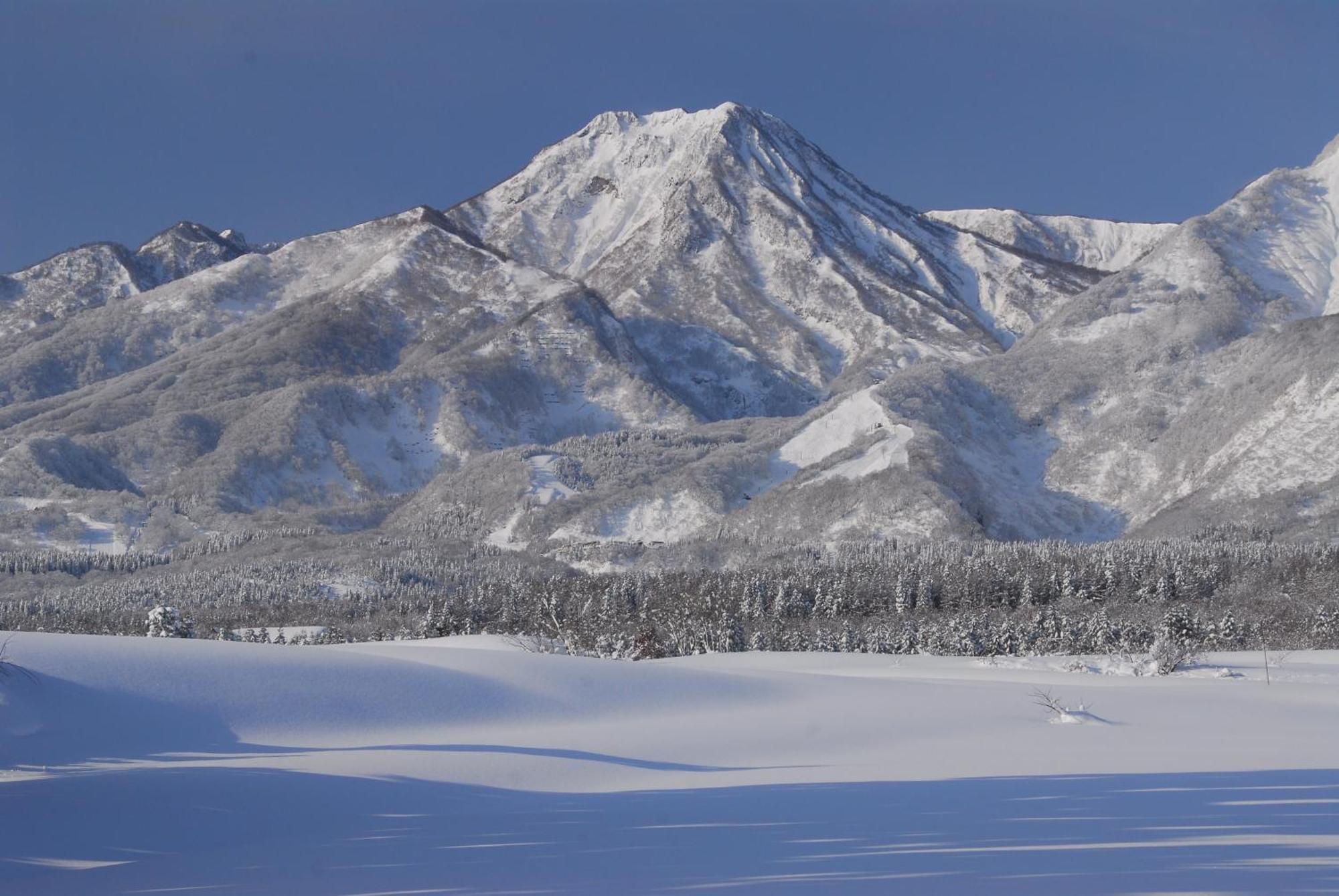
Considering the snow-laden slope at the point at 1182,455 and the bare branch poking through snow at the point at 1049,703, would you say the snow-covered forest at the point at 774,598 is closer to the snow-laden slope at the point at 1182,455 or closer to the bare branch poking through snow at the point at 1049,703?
the snow-laden slope at the point at 1182,455

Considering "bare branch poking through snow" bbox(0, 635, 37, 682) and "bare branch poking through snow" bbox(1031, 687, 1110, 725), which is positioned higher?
"bare branch poking through snow" bbox(0, 635, 37, 682)

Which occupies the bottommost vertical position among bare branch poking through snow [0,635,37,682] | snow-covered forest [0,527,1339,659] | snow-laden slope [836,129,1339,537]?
snow-covered forest [0,527,1339,659]

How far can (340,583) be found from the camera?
150000 millimetres

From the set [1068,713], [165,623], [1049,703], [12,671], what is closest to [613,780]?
[12,671]

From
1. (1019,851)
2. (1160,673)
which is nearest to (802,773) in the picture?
(1019,851)

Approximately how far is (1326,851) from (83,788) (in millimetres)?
16150

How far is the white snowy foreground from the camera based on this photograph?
1314cm

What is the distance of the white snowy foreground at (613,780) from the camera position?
1314 centimetres

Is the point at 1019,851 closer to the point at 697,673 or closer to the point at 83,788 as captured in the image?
the point at 83,788

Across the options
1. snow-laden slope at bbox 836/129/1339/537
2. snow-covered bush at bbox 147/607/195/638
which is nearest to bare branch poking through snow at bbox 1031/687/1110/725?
snow-covered bush at bbox 147/607/195/638

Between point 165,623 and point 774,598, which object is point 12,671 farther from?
point 774,598

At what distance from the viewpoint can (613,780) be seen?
68.5 ft

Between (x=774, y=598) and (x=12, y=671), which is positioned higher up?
(x=12, y=671)

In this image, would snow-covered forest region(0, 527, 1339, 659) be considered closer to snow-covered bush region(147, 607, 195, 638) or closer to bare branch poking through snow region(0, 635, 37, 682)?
snow-covered bush region(147, 607, 195, 638)
